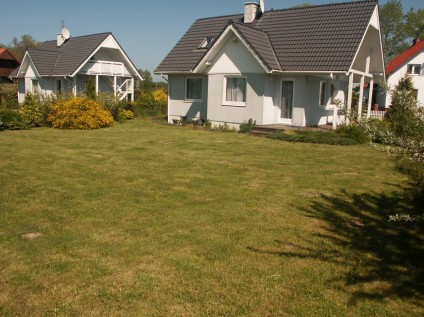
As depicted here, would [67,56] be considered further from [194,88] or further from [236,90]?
[236,90]

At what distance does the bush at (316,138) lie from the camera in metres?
16.3

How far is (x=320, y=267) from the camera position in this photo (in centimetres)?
491

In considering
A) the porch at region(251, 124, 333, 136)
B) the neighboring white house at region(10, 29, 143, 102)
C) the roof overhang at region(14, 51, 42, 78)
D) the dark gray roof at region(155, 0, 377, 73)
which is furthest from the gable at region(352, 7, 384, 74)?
the roof overhang at region(14, 51, 42, 78)

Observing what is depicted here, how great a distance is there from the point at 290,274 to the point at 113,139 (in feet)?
42.8

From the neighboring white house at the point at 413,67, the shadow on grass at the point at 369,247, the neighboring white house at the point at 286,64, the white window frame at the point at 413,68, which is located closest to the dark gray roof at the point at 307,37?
the neighboring white house at the point at 286,64

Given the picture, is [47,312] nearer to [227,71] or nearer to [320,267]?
[320,267]

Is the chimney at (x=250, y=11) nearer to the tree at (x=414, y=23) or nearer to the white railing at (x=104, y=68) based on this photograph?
the white railing at (x=104, y=68)

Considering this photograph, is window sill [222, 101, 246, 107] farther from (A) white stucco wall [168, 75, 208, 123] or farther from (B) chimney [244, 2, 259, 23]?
(B) chimney [244, 2, 259, 23]

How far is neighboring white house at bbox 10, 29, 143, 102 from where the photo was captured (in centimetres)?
3138

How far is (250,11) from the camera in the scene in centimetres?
2392

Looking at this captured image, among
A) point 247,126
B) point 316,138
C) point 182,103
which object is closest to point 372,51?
point 247,126

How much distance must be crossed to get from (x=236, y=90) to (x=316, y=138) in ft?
19.0

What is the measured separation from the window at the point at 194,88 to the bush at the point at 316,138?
7273mm

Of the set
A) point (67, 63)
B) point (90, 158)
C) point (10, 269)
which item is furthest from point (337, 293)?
point (67, 63)
